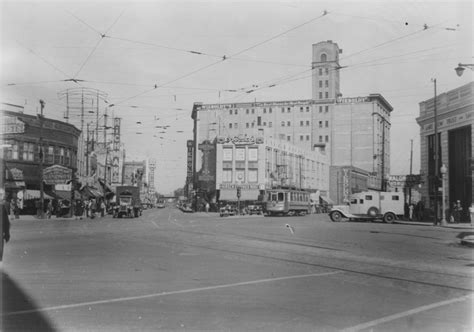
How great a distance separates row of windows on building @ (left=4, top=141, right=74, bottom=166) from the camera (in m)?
43.4

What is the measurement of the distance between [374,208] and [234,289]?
104 feet

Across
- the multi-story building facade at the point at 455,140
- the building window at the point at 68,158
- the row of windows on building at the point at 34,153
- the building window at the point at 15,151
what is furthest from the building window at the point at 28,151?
the multi-story building facade at the point at 455,140

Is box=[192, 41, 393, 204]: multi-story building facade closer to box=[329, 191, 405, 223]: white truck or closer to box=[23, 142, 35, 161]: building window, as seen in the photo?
box=[23, 142, 35, 161]: building window

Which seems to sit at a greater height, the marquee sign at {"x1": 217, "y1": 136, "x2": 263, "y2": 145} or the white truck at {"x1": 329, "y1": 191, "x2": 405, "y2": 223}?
the marquee sign at {"x1": 217, "y1": 136, "x2": 263, "y2": 145}

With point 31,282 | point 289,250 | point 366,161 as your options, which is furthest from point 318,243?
point 366,161

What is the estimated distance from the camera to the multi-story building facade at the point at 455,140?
35031 millimetres

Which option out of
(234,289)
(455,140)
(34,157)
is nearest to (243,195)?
(34,157)

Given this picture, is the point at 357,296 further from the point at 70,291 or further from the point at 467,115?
the point at 467,115

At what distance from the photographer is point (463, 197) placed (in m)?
37.2

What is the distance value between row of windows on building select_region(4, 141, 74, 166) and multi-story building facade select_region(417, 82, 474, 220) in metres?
35.9

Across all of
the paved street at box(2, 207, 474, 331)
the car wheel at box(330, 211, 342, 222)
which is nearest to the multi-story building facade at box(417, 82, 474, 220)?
the car wheel at box(330, 211, 342, 222)

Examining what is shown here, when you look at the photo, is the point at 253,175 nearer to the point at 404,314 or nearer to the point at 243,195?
the point at 243,195

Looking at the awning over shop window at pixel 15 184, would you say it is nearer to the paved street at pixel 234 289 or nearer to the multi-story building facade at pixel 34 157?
the multi-story building facade at pixel 34 157

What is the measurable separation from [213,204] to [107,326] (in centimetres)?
7852
